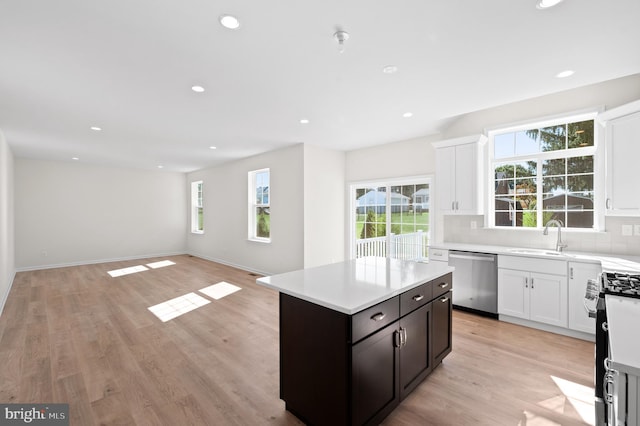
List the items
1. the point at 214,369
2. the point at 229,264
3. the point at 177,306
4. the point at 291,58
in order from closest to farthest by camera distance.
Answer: the point at 291,58
the point at 214,369
the point at 177,306
the point at 229,264

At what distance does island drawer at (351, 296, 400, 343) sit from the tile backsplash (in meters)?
2.89

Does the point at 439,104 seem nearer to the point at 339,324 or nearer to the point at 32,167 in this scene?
the point at 339,324

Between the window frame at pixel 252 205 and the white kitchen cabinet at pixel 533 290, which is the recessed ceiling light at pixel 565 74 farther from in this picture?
the window frame at pixel 252 205

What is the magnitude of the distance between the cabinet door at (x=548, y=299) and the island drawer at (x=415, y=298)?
1885mm

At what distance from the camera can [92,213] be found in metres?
7.54

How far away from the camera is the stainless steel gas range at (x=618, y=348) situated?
811 mm

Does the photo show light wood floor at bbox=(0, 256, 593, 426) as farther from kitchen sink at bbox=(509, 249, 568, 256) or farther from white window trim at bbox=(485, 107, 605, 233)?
A: white window trim at bbox=(485, 107, 605, 233)

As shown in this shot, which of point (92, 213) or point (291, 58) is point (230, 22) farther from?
point (92, 213)

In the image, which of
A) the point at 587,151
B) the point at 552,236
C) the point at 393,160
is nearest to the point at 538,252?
the point at 552,236

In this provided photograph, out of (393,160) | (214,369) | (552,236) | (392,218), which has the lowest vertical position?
(214,369)

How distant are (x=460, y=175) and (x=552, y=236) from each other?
1.33m

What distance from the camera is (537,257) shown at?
10.6 ft

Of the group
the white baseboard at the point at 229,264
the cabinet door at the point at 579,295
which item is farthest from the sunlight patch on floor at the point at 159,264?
the cabinet door at the point at 579,295

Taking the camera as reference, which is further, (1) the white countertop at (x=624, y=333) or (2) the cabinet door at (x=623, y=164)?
(2) the cabinet door at (x=623, y=164)
